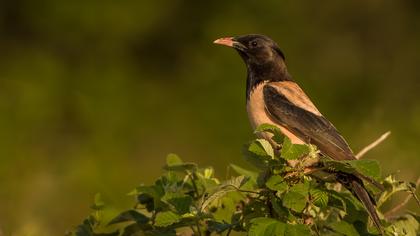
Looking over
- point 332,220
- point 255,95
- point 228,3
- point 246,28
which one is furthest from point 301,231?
point 228,3

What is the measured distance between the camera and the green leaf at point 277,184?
402 cm

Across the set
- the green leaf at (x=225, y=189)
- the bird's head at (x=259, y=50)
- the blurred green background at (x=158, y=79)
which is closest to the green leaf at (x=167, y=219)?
the green leaf at (x=225, y=189)

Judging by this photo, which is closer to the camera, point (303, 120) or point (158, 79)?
point (303, 120)

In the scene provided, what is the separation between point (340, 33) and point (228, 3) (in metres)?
1.69

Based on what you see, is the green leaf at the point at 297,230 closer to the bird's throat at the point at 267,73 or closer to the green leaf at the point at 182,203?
the green leaf at the point at 182,203

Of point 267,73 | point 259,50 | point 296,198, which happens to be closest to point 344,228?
point 296,198

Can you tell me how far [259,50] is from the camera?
258 inches

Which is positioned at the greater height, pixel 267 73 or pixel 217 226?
pixel 267 73

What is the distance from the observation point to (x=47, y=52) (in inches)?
538

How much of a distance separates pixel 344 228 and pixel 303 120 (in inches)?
67.2

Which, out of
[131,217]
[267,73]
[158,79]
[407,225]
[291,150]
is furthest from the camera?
[158,79]

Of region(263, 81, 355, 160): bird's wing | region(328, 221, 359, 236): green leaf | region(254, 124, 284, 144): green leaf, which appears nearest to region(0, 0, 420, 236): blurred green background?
region(263, 81, 355, 160): bird's wing

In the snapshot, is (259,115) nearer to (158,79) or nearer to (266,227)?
(266,227)

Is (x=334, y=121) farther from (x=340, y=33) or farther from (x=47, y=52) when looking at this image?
(x=47, y=52)
